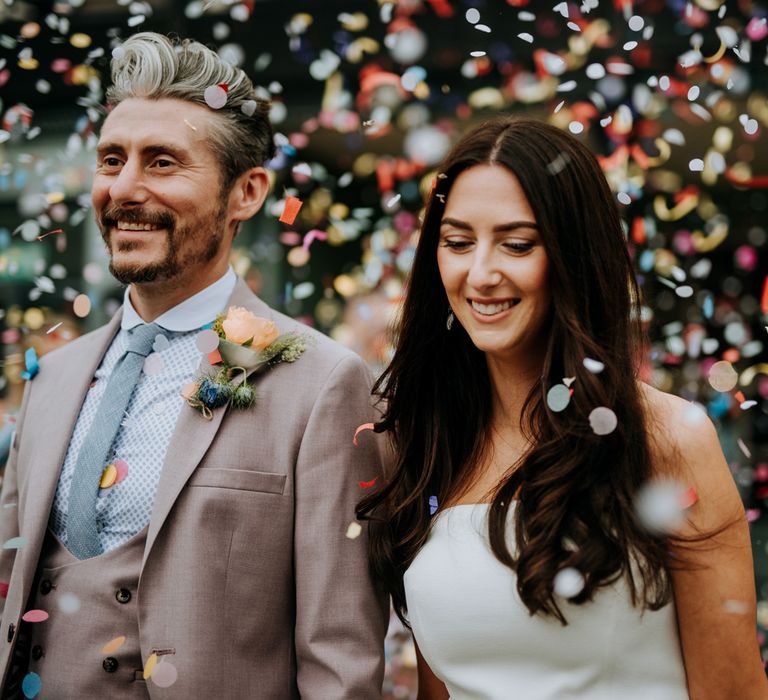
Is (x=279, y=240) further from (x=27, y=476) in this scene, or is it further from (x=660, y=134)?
(x=27, y=476)

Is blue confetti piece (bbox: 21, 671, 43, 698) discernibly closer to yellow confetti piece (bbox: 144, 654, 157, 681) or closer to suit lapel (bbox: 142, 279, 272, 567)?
yellow confetti piece (bbox: 144, 654, 157, 681)

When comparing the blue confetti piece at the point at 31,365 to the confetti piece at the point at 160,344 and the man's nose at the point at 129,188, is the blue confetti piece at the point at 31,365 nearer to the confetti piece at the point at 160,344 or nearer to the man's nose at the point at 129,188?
the confetti piece at the point at 160,344

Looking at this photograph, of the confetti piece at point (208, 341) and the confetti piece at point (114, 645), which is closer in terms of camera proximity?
the confetti piece at point (114, 645)

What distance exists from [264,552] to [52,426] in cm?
67

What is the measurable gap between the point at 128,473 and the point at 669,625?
1215 millimetres

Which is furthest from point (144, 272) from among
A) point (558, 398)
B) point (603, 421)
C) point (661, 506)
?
point (661, 506)

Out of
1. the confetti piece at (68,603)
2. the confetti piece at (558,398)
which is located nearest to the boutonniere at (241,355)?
the confetti piece at (68,603)

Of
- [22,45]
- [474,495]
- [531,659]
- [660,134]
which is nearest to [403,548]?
[474,495]

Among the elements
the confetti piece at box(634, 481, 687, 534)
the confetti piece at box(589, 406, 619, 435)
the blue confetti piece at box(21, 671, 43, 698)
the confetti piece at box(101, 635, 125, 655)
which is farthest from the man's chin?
the confetti piece at box(634, 481, 687, 534)

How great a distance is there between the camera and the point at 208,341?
236 centimetres

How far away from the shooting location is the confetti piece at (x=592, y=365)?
2.03m

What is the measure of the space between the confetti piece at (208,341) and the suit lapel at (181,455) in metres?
0.04

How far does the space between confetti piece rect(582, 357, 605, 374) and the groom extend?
1.84 feet

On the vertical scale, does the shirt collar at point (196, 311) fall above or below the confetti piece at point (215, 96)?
below
